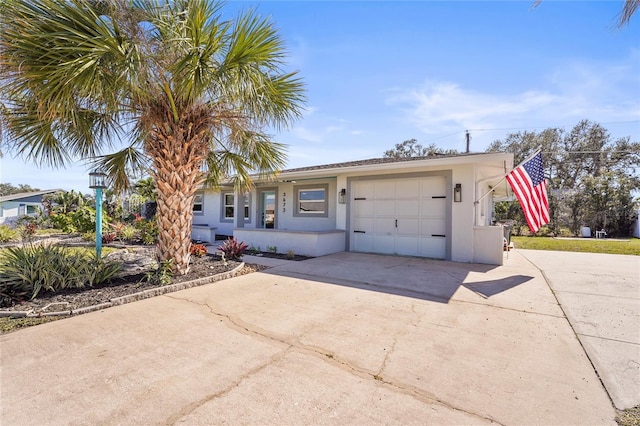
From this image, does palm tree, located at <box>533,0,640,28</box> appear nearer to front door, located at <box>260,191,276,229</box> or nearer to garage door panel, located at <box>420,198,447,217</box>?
garage door panel, located at <box>420,198,447,217</box>

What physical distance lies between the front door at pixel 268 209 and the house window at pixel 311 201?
141cm

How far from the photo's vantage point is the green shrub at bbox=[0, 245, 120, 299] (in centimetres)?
487

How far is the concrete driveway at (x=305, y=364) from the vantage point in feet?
7.32

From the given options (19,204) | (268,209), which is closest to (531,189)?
(268,209)

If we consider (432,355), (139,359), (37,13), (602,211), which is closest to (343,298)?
(432,355)

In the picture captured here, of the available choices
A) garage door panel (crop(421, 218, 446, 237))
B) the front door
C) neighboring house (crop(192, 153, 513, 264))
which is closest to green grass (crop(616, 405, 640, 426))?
neighboring house (crop(192, 153, 513, 264))

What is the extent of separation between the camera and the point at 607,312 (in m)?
4.62

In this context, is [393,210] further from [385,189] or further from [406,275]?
[406,275]

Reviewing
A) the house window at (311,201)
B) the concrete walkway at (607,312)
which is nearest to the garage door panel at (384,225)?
the house window at (311,201)

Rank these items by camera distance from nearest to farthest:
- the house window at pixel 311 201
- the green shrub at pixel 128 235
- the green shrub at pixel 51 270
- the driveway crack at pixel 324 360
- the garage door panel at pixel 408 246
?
the driveway crack at pixel 324 360, the green shrub at pixel 51 270, the garage door panel at pixel 408 246, the house window at pixel 311 201, the green shrub at pixel 128 235

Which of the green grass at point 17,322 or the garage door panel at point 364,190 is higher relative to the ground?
the garage door panel at point 364,190

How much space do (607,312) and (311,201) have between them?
9.54 metres

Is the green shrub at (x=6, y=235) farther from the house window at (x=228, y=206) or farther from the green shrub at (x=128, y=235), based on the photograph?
the house window at (x=228, y=206)

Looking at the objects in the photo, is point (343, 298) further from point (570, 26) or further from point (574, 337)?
point (570, 26)
